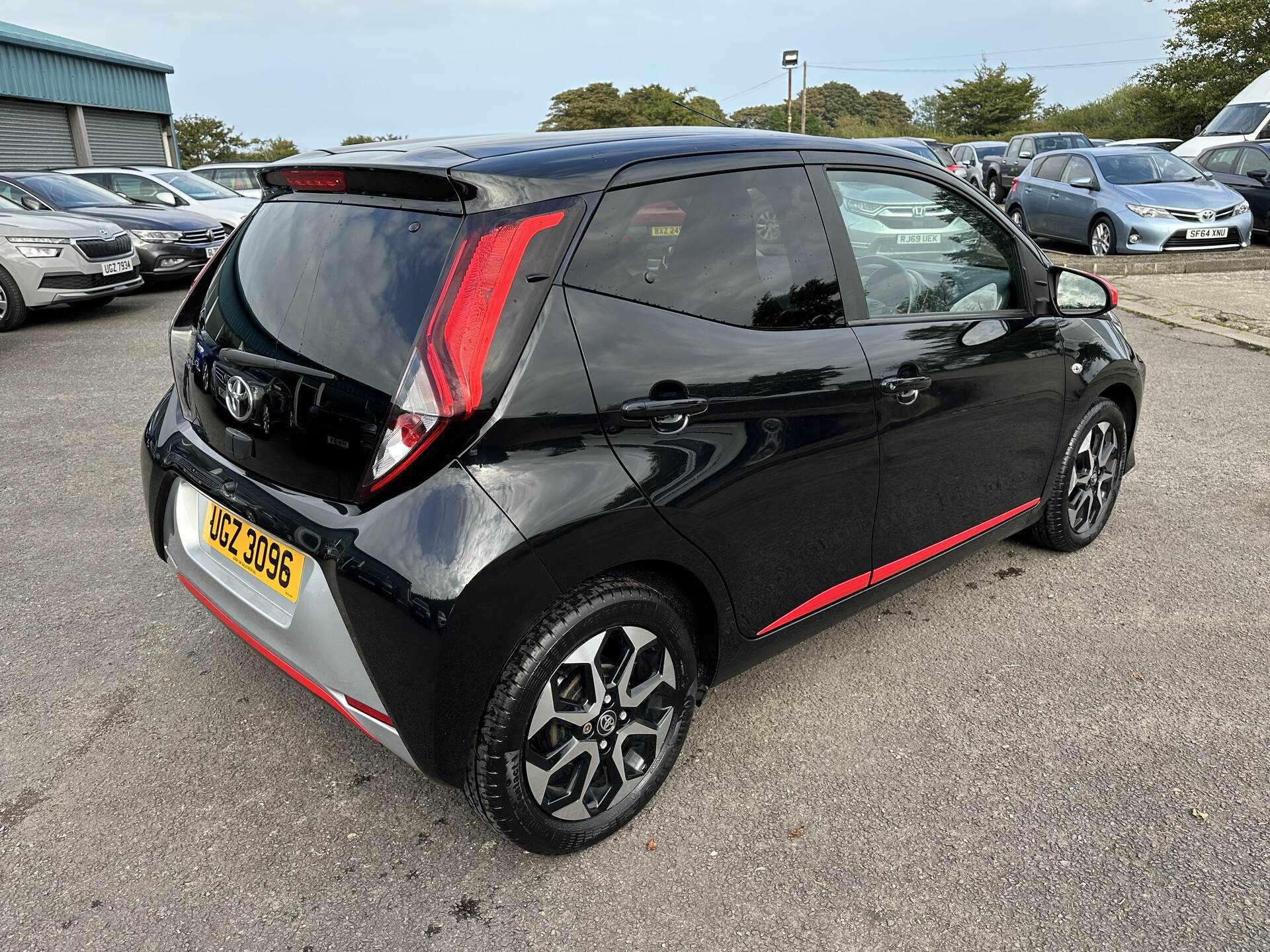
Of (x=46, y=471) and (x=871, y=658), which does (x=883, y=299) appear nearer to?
(x=871, y=658)

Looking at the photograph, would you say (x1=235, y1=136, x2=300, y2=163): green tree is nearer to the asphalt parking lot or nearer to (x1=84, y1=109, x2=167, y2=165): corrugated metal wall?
(x1=84, y1=109, x2=167, y2=165): corrugated metal wall

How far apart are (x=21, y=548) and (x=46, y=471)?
1170 millimetres

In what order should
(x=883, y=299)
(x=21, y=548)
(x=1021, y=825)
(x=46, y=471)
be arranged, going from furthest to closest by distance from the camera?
1. (x=46, y=471)
2. (x=21, y=548)
3. (x=883, y=299)
4. (x=1021, y=825)

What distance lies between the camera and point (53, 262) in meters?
9.34

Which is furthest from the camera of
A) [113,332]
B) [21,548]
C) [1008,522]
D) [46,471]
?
[113,332]

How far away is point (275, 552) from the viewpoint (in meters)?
2.28

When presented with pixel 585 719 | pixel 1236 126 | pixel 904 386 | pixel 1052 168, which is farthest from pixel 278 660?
pixel 1236 126

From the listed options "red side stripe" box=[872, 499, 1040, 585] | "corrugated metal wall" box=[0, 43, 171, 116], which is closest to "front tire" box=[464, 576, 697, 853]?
"red side stripe" box=[872, 499, 1040, 585]

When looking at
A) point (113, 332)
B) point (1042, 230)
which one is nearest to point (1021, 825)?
point (113, 332)

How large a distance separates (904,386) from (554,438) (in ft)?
4.00

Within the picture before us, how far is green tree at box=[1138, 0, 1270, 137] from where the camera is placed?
2859cm

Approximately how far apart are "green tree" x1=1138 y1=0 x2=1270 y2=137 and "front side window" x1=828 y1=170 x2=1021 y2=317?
31717mm

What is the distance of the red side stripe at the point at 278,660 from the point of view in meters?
2.26

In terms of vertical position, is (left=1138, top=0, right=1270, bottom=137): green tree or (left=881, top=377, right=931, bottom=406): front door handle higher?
(left=1138, top=0, right=1270, bottom=137): green tree
